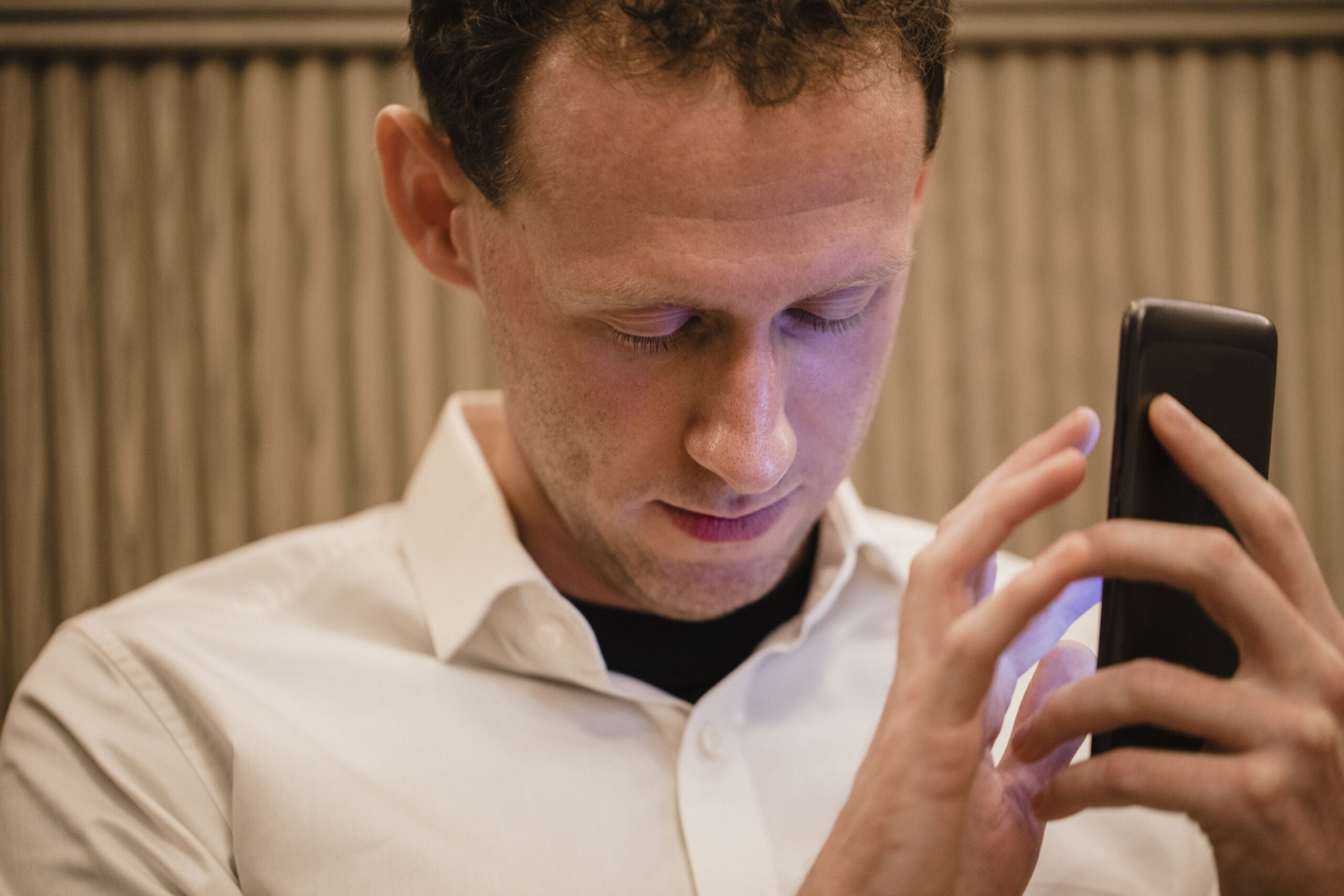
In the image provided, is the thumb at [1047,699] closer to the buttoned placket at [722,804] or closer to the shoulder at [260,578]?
the buttoned placket at [722,804]

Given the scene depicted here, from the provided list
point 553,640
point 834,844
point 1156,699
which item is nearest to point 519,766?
point 553,640

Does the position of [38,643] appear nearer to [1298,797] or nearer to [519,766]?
[519,766]

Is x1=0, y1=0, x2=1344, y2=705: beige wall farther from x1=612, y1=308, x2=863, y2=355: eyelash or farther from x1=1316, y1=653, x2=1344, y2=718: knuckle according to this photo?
x1=1316, y1=653, x2=1344, y2=718: knuckle

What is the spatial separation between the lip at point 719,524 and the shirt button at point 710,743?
212mm

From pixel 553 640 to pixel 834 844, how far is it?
1.28ft

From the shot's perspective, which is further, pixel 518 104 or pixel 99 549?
pixel 99 549

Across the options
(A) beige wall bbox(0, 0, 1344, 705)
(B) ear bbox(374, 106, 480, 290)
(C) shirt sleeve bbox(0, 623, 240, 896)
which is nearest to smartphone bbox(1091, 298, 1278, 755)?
(B) ear bbox(374, 106, 480, 290)

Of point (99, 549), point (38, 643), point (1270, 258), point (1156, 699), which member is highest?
point (1270, 258)

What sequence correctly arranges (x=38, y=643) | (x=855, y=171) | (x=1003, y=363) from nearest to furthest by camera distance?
(x=855, y=171) → (x=38, y=643) → (x=1003, y=363)

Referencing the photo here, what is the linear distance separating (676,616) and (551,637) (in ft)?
0.41

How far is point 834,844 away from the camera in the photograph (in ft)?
1.97

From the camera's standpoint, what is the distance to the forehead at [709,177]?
0.69m

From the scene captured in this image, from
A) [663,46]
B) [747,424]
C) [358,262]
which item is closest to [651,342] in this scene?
[747,424]

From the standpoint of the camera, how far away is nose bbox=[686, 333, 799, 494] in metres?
0.73
